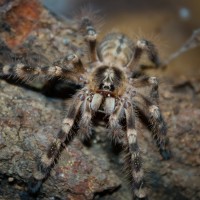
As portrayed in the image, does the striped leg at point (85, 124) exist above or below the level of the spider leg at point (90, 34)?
below

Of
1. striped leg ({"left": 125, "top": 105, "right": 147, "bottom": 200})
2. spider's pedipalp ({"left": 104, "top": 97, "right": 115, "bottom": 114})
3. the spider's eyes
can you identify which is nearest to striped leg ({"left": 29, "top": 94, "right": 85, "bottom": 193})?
spider's pedipalp ({"left": 104, "top": 97, "right": 115, "bottom": 114})

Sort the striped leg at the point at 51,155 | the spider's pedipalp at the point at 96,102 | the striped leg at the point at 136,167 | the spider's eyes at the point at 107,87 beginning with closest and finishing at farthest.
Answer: the striped leg at the point at 51,155 → the striped leg at the point at 136,167 → the spider's pedipalp at the point at 96,102 → the spider's eyes at the point at 107,87

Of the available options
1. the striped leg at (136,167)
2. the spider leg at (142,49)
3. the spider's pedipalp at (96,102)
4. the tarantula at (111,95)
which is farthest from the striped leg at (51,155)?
the spider leg at (142,49)

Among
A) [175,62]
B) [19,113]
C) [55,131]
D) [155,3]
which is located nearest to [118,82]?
[55,131]

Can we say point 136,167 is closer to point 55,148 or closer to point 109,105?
point 109,105

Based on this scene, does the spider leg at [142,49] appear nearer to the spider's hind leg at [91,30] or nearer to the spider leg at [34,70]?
the spider's hind leg at [91,30]

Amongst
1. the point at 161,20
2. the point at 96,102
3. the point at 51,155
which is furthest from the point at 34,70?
the point at 161,20
